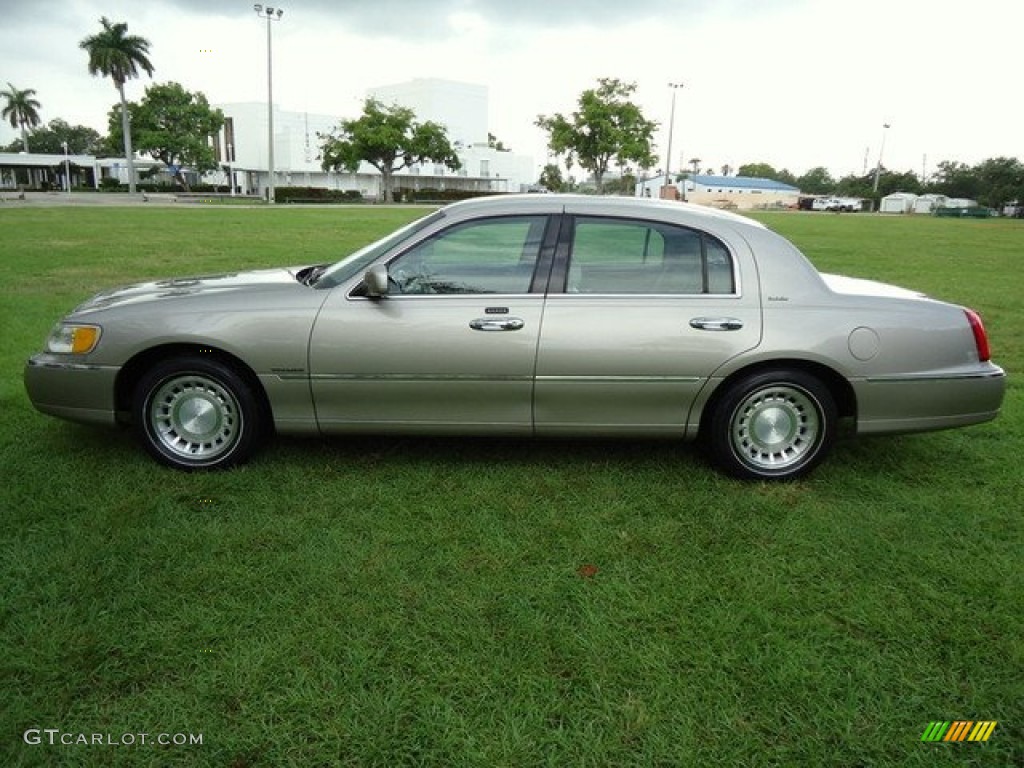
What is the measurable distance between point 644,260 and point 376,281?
1476 mm

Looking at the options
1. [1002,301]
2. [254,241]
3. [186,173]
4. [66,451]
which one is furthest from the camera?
[186,173]

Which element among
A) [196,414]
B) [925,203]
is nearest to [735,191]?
[925,203]

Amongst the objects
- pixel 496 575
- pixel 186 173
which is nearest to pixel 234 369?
pixel 496 575

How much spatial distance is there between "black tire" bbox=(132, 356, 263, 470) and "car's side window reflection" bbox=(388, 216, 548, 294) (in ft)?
3.57

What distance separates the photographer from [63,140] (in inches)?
4498

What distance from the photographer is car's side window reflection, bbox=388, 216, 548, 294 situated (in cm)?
400

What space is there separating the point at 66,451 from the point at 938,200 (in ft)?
A: 337

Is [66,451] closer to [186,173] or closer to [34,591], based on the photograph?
[34,591]

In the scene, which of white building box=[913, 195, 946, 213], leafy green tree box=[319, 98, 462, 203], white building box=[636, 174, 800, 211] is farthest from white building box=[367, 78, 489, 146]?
white building box=[913, 195, 946, 213]

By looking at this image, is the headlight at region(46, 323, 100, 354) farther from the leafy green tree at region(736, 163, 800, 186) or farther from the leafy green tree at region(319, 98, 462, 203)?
the leafy green tree at region(736, 163, 800, 186)

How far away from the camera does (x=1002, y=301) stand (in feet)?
34.8

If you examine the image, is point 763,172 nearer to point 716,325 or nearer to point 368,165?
point 368,165

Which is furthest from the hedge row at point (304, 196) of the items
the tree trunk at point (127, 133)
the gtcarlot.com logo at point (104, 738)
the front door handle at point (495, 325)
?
the gtcarlot.com logo at point (104, 738)

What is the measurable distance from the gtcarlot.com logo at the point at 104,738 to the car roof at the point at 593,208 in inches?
111
